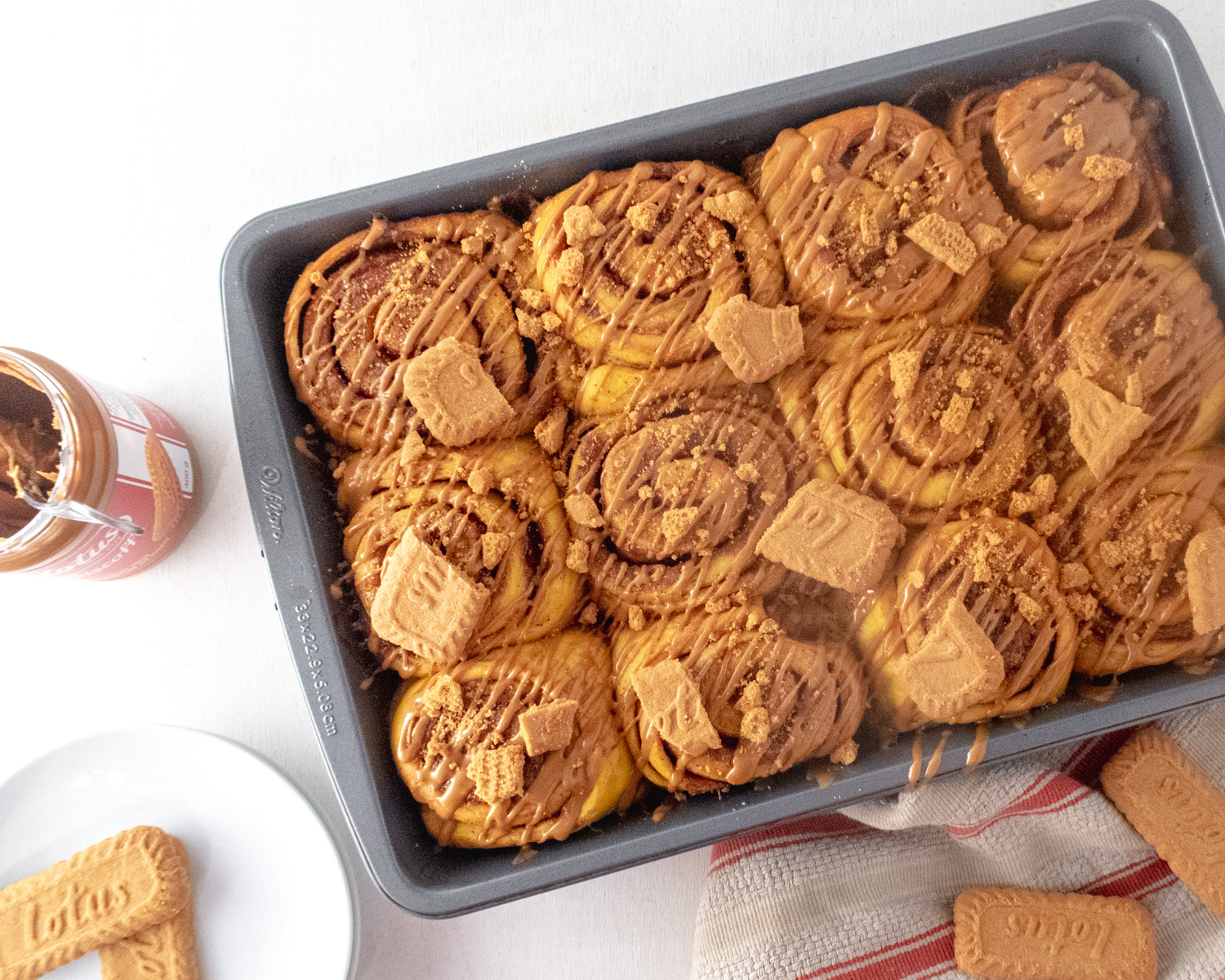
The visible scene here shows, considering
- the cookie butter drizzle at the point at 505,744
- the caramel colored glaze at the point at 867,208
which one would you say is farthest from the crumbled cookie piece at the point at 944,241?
the cookie butter drizzle at the point at 505,744

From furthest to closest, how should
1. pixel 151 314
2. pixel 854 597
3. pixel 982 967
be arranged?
pixel 151 314 < pixel 982 967 < pixel 854 597

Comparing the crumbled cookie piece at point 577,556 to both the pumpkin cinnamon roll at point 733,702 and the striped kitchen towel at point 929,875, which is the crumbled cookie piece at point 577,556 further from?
the striped kitchen towel at point 929,875

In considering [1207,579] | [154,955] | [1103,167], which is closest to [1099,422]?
[1207,579]

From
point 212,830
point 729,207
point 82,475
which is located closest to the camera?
point 82,475

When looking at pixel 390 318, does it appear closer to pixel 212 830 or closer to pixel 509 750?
pixel 509 750

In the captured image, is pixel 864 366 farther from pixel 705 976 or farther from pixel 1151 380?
pixel 705 976

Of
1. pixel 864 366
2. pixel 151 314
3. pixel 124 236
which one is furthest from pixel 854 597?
pixel 124 236
